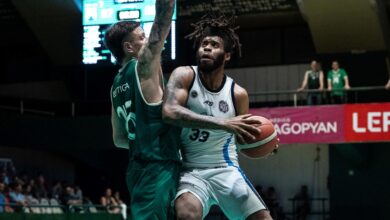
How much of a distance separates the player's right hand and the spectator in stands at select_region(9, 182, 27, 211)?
12.3 meters

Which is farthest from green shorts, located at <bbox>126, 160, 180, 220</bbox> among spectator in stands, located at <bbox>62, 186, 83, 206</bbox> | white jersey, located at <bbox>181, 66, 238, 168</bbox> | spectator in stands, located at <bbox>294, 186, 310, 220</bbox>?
spectator in stands, located at <bbox>294, 186, 310, 220</bbox>

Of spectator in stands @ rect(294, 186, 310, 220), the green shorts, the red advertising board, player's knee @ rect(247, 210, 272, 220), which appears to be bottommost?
spectator in stands @ rect(294, 186, 310, 220)

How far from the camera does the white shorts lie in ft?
19.6

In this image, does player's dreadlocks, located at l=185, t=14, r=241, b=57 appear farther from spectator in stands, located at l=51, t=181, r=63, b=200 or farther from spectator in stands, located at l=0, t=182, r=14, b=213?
spectator in stands, located at l=51, t=181, r=63, b=200

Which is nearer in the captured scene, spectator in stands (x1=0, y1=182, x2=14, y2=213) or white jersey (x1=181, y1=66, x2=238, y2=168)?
white jersey (x1=181, y1=66, x2=238, y2=168)

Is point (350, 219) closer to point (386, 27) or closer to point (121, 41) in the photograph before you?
point (386, 27)

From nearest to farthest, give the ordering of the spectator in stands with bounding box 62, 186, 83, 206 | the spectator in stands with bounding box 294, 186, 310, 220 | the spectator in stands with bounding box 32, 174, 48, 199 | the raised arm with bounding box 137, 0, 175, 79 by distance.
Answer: the raised arm with bounding box 137, 0, 175, 79
the spectator in stands with bounding box 32, 174, 48, 199
the spectator in stands with bounding box 62, 186, 83, 206
the spectator in stands with bounding box 294, 186, 310, 220

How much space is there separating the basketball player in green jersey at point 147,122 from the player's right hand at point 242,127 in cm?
38

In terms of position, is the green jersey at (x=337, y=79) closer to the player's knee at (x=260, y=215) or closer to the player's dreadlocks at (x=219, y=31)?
the player's dreadlocks at (x=219, y=31)

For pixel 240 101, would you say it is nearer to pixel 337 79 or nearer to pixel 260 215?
pixel 260 215

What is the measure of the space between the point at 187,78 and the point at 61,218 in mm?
11587

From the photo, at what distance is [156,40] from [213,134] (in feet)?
2.99

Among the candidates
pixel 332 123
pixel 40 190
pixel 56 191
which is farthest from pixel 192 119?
pixel 56 191

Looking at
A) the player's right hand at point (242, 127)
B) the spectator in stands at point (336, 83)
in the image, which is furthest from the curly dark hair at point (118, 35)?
the spectator in stands at point (336, 83)
